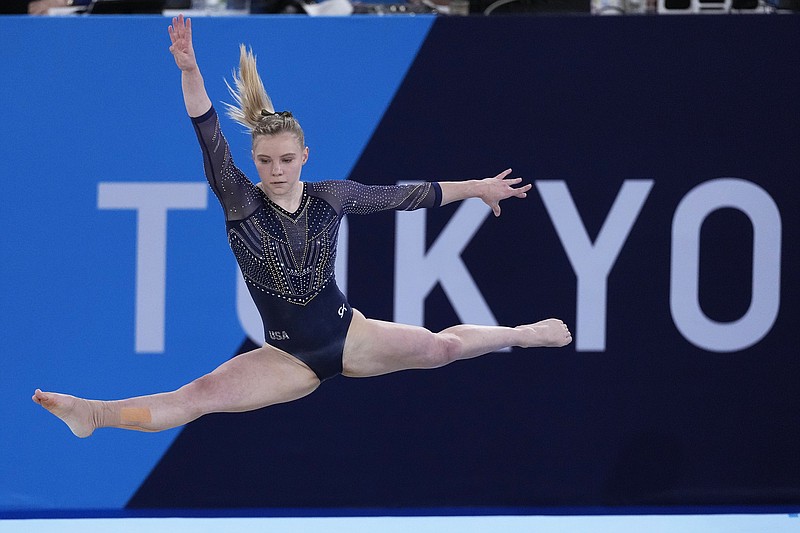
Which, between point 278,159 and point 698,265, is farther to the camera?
point 698,265

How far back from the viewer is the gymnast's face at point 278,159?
369 centimetres

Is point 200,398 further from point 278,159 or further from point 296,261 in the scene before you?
point 278,159

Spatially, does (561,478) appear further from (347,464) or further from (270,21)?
(270,21)

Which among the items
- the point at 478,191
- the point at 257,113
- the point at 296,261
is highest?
the point at 257,113

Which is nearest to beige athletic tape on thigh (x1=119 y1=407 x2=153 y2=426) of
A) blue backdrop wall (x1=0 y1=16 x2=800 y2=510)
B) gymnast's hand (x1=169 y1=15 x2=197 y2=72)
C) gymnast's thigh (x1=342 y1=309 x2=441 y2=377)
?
gymnast's thigh (x1=342 y1=309 x2=441 y2=377)

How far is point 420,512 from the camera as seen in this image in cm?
554

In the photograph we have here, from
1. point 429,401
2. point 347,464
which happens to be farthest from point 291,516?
point 429,401

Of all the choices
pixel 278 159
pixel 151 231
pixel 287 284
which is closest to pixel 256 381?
pixel 287 284

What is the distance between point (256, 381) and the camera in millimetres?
3721

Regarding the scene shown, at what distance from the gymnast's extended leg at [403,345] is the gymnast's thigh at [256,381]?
0.53 feet

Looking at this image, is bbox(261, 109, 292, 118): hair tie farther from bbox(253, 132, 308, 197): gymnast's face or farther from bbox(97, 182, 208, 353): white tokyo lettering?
bbox(97, 182, 208, 353): white tokyo lettering

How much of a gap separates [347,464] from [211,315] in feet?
3.02

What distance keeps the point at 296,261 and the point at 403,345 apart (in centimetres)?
43

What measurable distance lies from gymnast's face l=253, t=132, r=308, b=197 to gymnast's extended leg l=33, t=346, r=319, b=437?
0.53 metres
